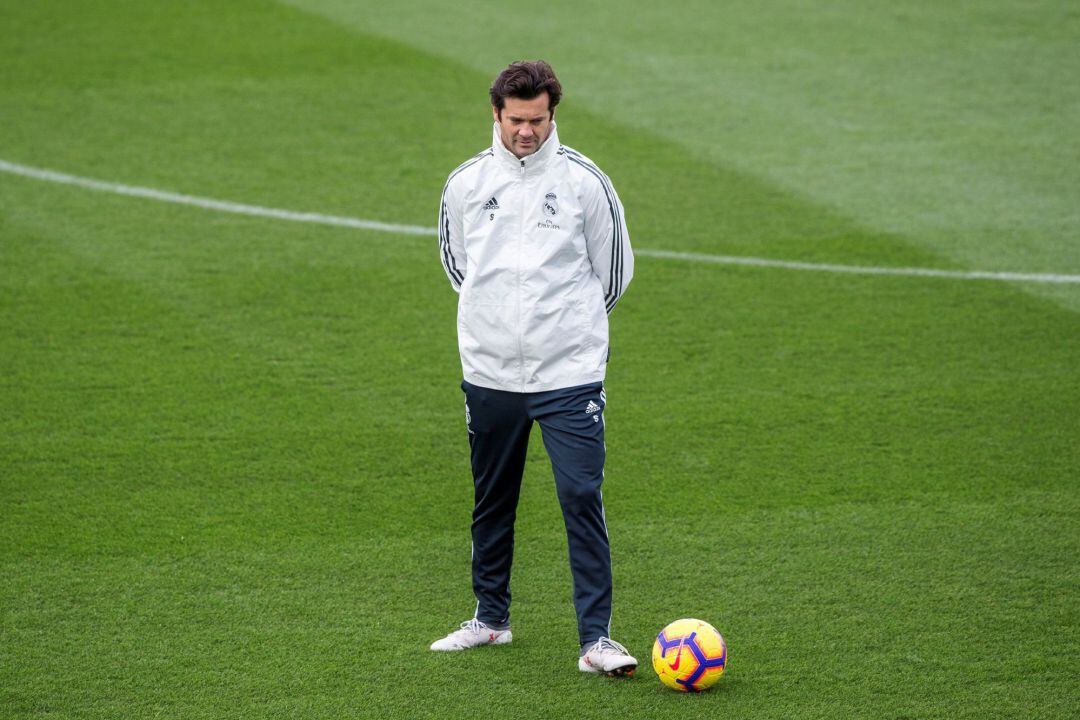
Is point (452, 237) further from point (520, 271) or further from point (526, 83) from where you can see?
point (526, 83)

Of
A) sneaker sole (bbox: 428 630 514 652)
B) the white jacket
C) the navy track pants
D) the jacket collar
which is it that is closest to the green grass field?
sneaker sole (bbox: 428 630 514 652)

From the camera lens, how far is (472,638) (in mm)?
5539

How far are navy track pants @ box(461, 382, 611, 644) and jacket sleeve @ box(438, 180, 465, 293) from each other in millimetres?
455

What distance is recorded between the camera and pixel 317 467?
23.2 feet

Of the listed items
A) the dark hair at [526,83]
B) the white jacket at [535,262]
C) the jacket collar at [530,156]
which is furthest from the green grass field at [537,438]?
the dark hair at [526,83]

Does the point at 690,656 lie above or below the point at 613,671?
above

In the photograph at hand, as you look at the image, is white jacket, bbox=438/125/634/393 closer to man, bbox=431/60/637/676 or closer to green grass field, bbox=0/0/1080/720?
man, bbox=431/60/637/676

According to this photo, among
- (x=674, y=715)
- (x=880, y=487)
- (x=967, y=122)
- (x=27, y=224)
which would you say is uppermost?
(x=967, y=122)

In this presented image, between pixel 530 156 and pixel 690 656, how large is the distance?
6.26 ft

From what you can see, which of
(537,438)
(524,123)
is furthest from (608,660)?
(537,438)

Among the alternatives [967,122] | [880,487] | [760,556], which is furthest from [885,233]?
[760,556]

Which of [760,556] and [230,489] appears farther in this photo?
[230,489]

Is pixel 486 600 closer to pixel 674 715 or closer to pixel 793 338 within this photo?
pixel 674 715

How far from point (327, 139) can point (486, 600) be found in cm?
756
